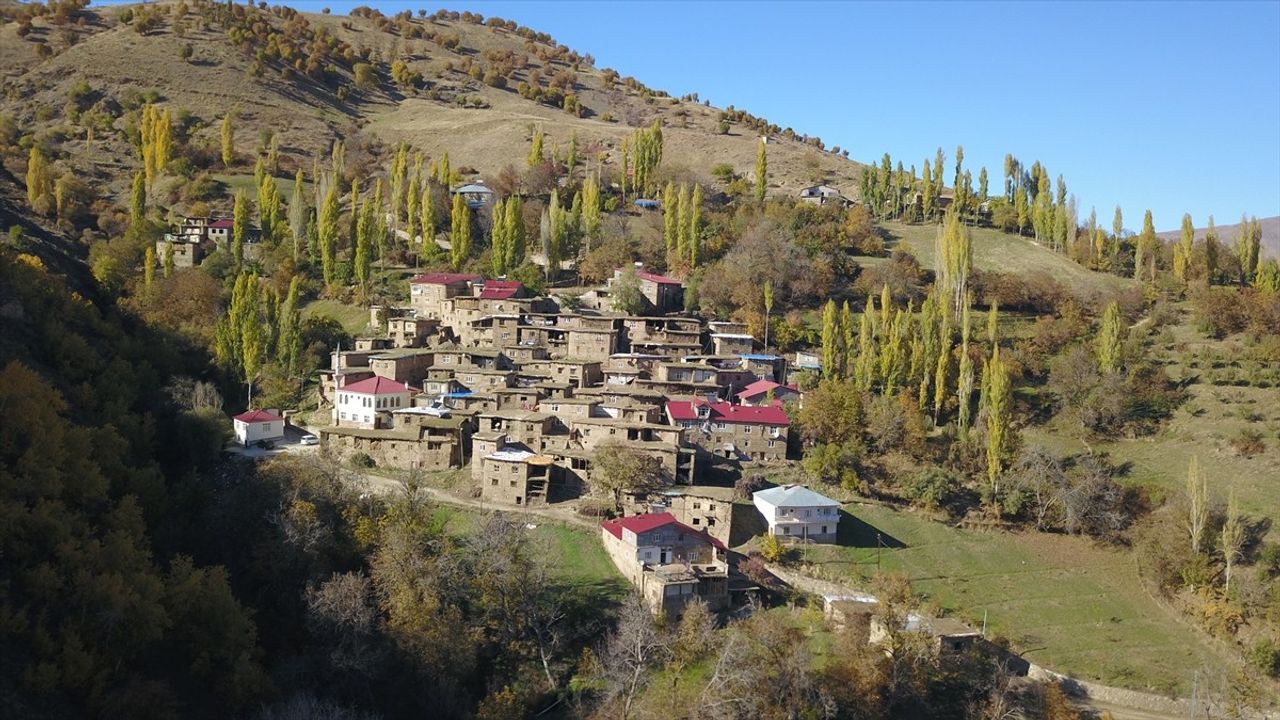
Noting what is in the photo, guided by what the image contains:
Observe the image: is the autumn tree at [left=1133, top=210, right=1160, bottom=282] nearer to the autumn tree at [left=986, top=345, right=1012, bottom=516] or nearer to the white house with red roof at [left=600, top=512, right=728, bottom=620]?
the autumn tree at [left=986, top=345, right=1012, bottom=516]

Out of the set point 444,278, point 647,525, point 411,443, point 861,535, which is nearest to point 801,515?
point 861,535

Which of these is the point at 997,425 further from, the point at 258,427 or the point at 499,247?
the point at 258,427

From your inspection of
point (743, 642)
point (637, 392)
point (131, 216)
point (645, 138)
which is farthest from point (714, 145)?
point (743, 642)

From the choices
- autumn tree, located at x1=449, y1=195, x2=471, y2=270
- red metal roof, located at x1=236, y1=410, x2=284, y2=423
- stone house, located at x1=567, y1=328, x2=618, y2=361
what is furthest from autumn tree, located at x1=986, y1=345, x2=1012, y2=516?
autumn tree, located at x1=449, y1=195, x2=471, y2=270

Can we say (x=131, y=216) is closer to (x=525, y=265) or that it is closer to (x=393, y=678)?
(x=525, y=265)

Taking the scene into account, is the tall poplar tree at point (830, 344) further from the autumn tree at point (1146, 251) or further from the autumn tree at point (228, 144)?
the autumn tree at point (228, 144)

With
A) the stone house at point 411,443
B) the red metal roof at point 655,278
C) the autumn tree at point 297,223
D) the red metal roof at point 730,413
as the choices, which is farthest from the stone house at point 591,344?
the autumn tree at point 297,223
